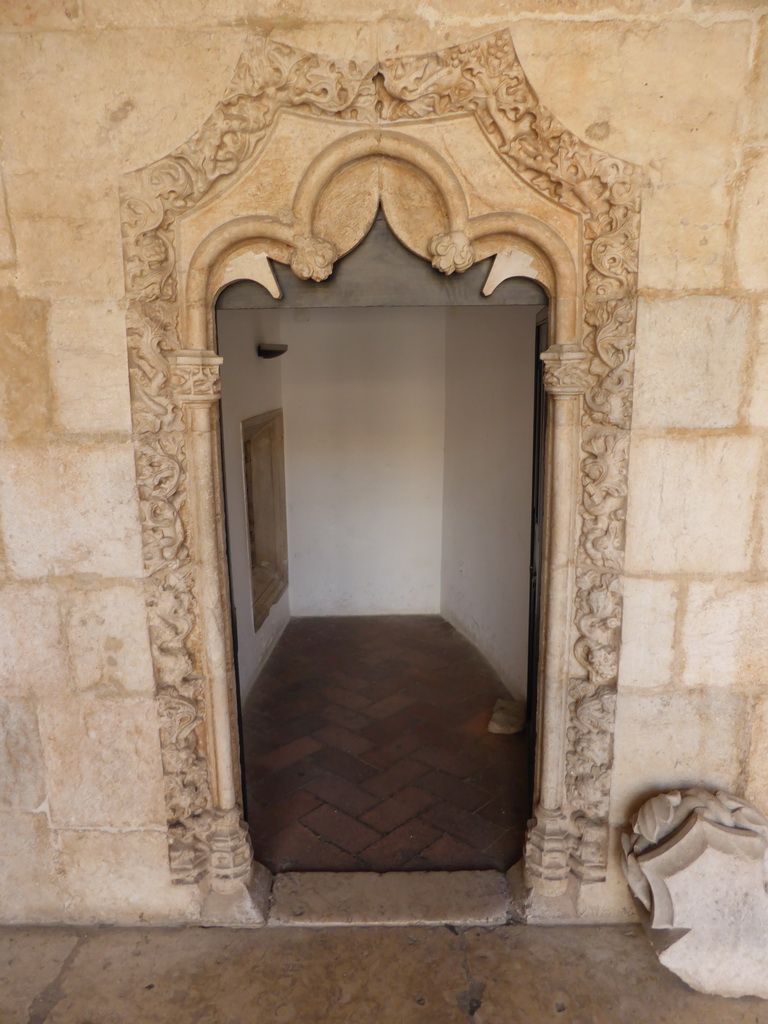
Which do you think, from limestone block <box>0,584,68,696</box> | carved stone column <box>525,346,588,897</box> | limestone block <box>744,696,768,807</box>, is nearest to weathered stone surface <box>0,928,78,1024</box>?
limestone block <box>0,584,68,696</box>

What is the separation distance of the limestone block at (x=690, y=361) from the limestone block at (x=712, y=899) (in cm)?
124

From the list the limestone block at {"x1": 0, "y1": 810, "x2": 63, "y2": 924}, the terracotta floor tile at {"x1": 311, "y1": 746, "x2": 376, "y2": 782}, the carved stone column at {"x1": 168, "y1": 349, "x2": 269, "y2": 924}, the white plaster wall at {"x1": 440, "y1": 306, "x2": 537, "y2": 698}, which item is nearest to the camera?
the carved stone column at {"x1": 168, "y1": 349, "x2": 269, "y2": 924}

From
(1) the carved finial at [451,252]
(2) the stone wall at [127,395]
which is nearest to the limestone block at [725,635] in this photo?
(2) the stone wall at [127,395]

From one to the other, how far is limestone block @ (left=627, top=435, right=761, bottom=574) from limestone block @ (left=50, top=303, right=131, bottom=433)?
1579 millimetres

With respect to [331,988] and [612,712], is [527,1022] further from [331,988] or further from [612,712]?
[612,712]

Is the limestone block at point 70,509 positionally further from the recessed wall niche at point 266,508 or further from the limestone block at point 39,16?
the recessed wall niche at point 266,508

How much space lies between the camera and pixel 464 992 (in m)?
2.31

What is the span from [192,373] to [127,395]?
0.68 ft

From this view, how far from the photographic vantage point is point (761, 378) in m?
2.21

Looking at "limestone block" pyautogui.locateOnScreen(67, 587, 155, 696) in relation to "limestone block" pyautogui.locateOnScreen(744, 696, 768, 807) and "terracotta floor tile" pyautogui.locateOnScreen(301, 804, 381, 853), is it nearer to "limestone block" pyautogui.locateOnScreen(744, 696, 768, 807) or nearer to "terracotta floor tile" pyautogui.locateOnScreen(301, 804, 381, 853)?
"terracotta floor tile" pyautogui.locateOnScreen(301, 804, 381, 853)

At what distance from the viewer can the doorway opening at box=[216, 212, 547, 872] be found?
2961 mm

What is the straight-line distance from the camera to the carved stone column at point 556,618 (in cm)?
226

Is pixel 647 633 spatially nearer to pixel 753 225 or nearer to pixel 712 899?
pixel 712 899

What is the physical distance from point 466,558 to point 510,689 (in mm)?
1009
